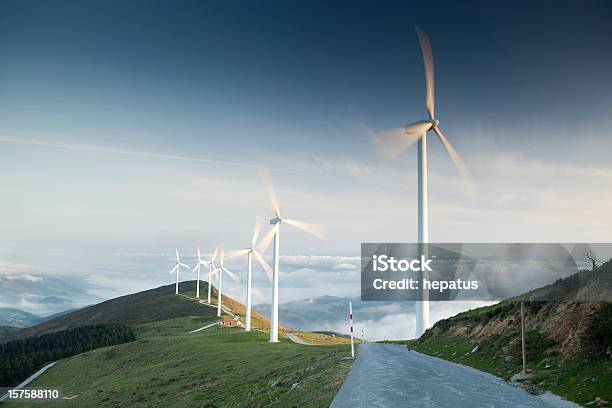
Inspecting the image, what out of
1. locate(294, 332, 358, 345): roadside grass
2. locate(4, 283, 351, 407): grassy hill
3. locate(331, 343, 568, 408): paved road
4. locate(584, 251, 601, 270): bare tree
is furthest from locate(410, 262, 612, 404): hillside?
locate(294, 332, 358, 345): roadside grass

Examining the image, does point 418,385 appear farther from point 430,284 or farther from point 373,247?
point 430,284

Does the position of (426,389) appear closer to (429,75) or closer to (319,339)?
(429,75)

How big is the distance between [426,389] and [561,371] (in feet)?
25.3

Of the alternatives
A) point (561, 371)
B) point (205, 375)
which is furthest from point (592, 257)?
point (205, 375)

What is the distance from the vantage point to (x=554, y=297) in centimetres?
3503

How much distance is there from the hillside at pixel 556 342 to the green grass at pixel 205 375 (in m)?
10.1

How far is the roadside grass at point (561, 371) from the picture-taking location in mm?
20562

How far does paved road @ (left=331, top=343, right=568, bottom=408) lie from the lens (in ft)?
63.7

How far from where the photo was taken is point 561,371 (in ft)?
79.2

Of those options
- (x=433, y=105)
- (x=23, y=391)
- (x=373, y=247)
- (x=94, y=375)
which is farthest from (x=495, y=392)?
(x=23, y=391)

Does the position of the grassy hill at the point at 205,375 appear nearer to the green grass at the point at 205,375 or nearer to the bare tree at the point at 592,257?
the green grass at the point at 205,375

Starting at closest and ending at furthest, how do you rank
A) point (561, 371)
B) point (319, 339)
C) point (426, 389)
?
1. point (426, 389)
2. point (561, 371)
3. point (319, 339)

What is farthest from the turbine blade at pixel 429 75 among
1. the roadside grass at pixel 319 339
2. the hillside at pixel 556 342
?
the roadside grass at pixel 319 339

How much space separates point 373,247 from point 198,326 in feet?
383
